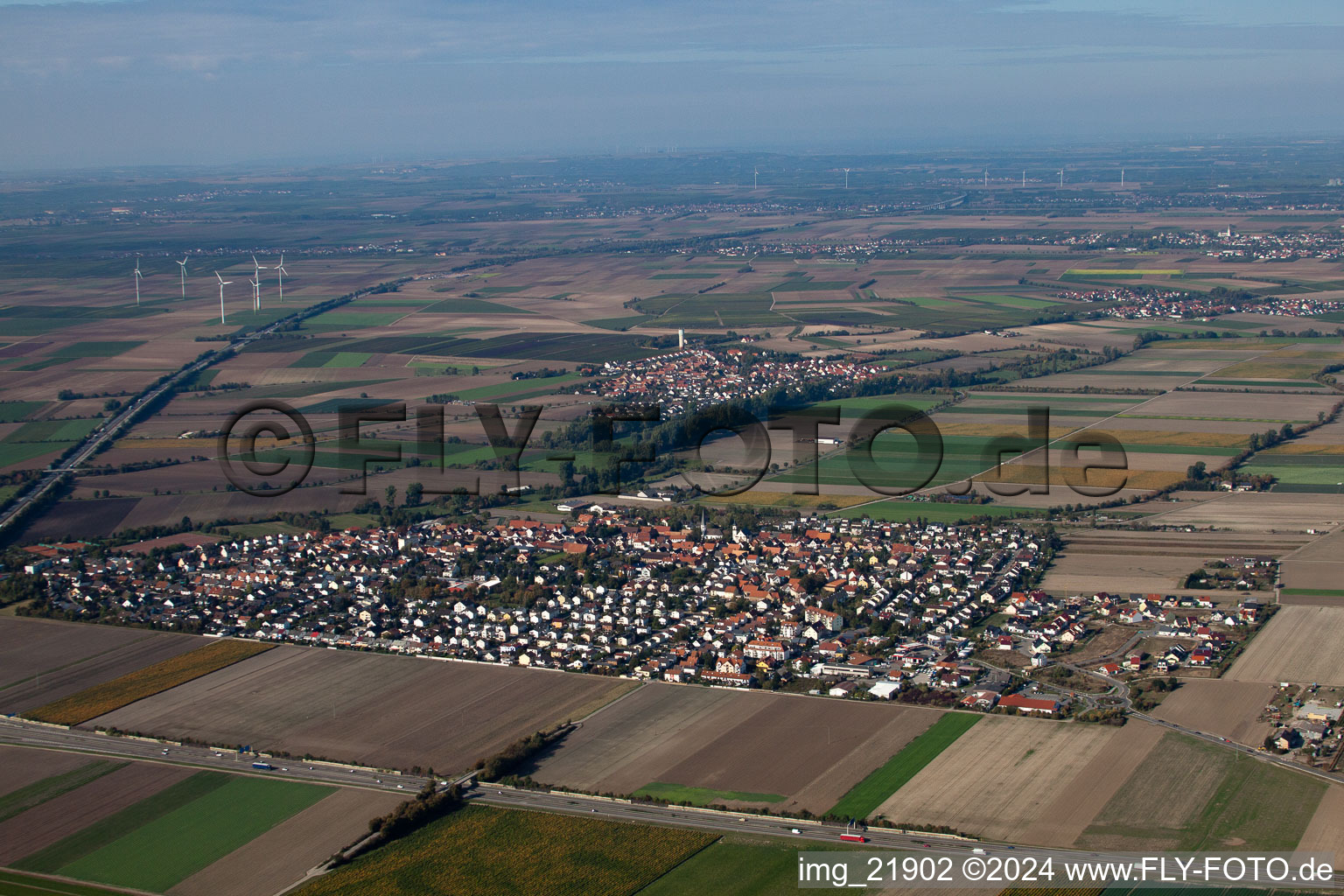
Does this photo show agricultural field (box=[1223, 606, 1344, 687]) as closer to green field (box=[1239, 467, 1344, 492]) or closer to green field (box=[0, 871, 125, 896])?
green field (box=[1239, 467, 1344, 492])

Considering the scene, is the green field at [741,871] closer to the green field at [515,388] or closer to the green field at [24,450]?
the green field at [24,450]

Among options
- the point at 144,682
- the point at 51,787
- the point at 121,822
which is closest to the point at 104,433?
the point at 144,682

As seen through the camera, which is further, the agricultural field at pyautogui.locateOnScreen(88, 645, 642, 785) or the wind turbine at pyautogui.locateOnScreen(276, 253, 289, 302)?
the wind turbine at pyautogui.locateOnScreen(276, 253, 289, 302)

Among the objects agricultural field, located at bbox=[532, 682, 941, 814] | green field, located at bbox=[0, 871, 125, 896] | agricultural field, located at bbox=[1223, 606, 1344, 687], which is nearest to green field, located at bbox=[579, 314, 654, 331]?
agricultural field, located at bbox=[1223, 606, 1344, 687]

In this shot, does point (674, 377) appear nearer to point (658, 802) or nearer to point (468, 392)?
point (468, 392)

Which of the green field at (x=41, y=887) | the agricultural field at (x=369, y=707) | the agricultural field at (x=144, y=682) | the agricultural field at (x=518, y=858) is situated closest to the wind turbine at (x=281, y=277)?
the agricultural field at (x=144, y=682)

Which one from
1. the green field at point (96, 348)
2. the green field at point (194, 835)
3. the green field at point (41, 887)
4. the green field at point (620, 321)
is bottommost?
the green field at point (41, 887)

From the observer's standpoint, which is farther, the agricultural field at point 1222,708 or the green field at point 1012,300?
the green field at point 1012,300

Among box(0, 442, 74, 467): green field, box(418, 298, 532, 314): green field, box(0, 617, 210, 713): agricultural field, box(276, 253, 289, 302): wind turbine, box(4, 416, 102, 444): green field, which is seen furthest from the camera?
box(276, 253, 289, 302): wind turbine
